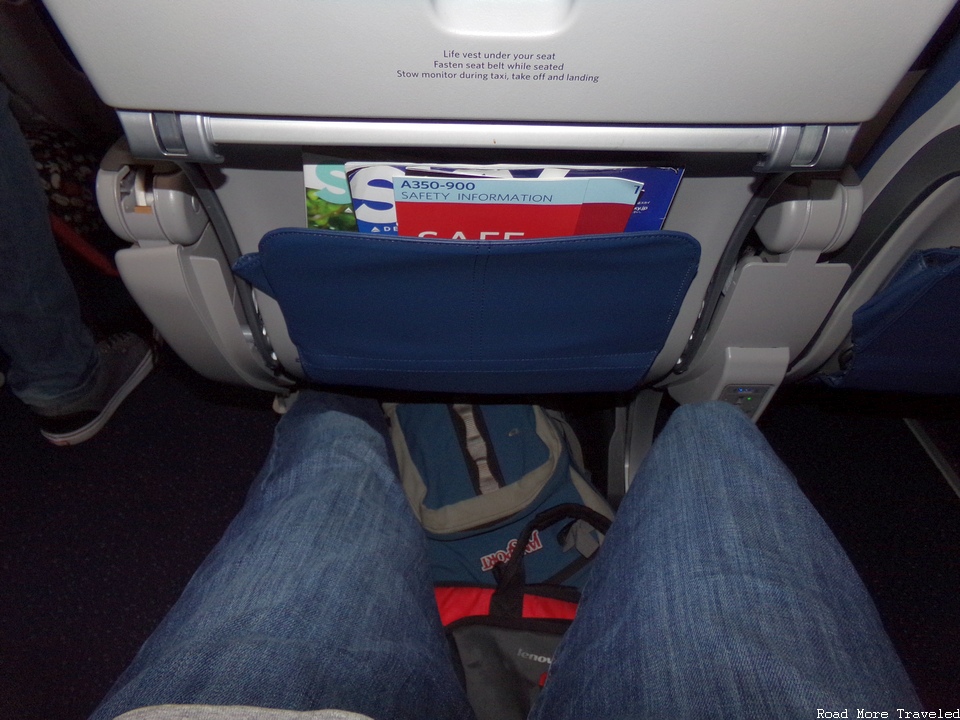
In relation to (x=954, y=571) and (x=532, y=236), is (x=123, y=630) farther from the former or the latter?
(x=954, y=571)

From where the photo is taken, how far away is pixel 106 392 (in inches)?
55.1

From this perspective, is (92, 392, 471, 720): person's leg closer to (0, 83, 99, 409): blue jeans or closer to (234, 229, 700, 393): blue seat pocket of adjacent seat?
(234, 229, 700, 393): blue seat pocket of adjacent seat

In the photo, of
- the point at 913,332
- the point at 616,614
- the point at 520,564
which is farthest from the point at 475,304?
the point at 913,332

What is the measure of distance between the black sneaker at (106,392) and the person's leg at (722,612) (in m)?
1.20

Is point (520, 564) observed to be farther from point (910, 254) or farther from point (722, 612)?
point (910, 254)

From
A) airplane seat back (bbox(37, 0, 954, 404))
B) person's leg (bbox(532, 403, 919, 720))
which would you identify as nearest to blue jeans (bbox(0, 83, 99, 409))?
airplane seat back (bbox(37, 0, 954, 404))

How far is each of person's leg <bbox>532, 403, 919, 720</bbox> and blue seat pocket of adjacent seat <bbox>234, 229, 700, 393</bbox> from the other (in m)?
0.17

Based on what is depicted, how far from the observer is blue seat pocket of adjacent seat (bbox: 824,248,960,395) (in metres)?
0.73

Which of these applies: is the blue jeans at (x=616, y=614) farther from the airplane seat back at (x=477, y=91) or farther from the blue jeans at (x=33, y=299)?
the blue jeans at (x=33, y=299)

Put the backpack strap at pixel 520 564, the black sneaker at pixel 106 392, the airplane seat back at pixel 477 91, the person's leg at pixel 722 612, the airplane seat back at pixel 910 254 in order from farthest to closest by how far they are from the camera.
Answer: the black sneaker at pixel 106 392 < the backpack strap at pixel 520 564 < the airplane seat back at pixel 910 254 < the person's leg at pixel 722 612 < the airplane seat back at pixel 477 91

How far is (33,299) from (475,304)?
93cm

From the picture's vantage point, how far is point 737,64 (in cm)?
45

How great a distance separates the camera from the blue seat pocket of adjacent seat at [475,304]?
0.58 m

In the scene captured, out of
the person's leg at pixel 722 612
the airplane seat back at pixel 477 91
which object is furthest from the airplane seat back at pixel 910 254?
the person's leg at pixel 722 612
